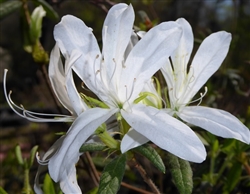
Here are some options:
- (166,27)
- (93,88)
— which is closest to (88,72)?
(93,88)

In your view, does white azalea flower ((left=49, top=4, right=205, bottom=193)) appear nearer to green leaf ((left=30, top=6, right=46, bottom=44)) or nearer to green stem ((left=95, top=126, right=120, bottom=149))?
green stem ((left=95, top=126, right=120, bottom=149))

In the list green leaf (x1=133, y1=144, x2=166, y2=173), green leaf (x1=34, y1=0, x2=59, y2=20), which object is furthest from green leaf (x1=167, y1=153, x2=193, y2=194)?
green leaf (x1=34, y1=0, x2=59, y2=20)

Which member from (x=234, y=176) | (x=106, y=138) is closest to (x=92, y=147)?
(x=106, y=138)

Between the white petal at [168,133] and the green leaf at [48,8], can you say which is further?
the green leaf at [48,8]

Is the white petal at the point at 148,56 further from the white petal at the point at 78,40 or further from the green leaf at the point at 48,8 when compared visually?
the green leaf at the point at 48,8

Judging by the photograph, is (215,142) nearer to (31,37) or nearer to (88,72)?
(88,72)

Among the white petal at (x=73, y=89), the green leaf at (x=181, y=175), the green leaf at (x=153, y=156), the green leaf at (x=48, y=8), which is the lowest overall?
the green leaf at (x=48, y=8)

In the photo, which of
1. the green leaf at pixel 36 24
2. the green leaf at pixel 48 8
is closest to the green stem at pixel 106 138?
the green leaf at pixel 36 24
